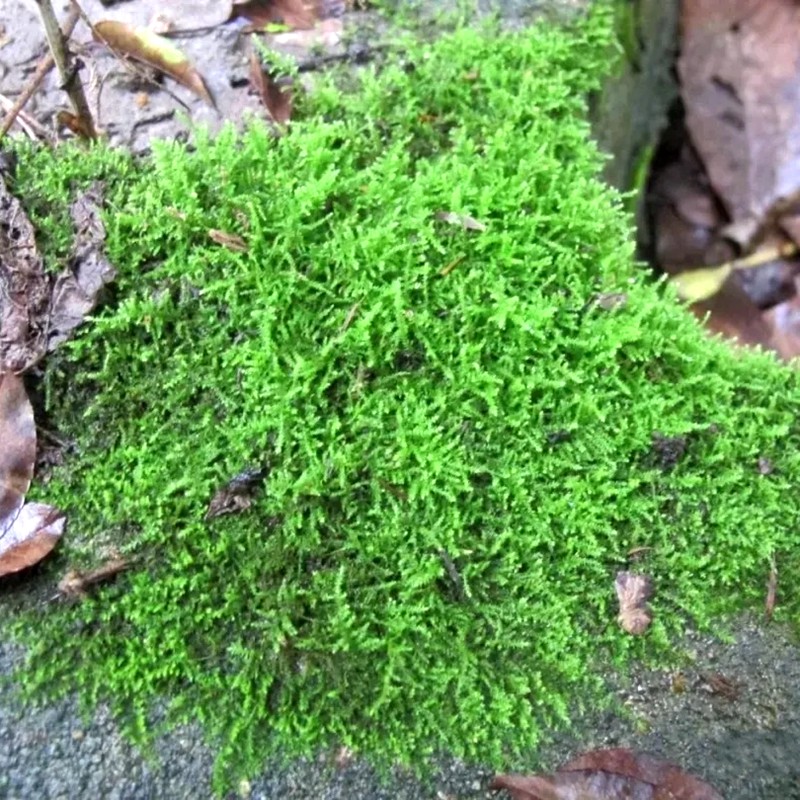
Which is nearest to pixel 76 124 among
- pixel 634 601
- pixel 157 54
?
pixel 157 54

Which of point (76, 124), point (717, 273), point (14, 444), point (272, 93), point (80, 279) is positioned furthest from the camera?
point (717, 273)

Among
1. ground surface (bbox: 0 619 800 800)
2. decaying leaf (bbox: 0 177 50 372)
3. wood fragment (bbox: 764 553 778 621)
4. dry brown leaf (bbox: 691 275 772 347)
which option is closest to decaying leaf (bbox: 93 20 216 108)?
decaying leaf (bbox: 0 177 50 372)

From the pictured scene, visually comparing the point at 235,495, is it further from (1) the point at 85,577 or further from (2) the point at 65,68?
(2) the point at 65,68

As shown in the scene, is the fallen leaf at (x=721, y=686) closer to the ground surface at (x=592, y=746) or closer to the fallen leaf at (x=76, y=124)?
the ground surface at (x=592, y=746)

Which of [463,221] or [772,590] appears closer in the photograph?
[772,590]

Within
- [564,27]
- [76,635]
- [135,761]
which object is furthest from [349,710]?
[564,27]

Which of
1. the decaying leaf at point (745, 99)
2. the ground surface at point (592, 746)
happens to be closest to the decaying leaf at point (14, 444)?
the ground surface at point (592, 746)

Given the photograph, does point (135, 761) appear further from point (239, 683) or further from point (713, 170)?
point (713, 170)

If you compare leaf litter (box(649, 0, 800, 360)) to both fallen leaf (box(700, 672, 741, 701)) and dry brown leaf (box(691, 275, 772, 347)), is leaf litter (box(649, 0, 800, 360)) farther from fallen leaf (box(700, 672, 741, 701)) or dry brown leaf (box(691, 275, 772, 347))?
fallen leaf (box(700, 672, 741, 701))
